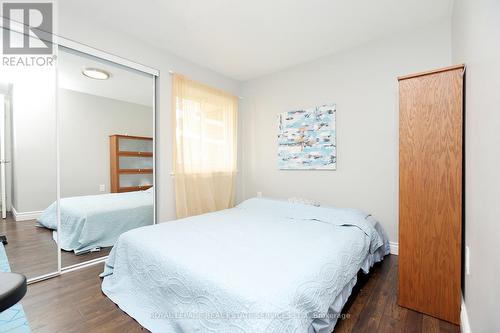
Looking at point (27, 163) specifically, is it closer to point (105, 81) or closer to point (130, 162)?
point (130, 162)

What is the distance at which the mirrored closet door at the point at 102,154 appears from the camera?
259 centimetres

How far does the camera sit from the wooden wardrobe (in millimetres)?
1540

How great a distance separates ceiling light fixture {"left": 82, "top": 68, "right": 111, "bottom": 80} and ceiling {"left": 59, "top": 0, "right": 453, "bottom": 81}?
0.56 meters

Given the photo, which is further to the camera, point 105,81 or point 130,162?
point 130,162

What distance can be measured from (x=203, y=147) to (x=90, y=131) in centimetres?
145

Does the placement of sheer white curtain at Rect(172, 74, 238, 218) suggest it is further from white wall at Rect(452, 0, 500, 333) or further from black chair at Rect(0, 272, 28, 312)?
white wall at Rect(452, 0, 500, 333)

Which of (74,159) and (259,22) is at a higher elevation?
(259,22)

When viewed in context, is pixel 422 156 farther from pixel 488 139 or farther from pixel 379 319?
pixel 379 319

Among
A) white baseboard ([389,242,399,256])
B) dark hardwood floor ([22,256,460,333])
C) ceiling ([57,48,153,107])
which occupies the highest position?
ceiling ([57,48,153,107])

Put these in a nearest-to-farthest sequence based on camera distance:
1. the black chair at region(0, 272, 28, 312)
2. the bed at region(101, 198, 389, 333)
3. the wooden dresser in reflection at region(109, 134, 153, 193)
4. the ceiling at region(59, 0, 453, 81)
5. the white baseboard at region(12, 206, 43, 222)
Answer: the black chair at region(0, 272, 28, 312)
the bed at region(101, 198, 389, 333)
the ceiling at region(59, 0, 453, 81)
the white baseboard at region(12, 206, 43, 222)
the wooden dresser in reflection at region(109, 134, 153, 193)

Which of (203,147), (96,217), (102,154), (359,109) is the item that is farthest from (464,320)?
(102,154)

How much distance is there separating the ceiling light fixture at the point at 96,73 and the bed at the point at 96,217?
4.83 feet

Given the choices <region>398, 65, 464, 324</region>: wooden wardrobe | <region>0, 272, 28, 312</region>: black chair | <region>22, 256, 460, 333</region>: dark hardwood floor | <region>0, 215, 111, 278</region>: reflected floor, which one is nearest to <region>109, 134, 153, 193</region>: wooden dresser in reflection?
<region>0, 215, 111, 278</region>: reflected floor

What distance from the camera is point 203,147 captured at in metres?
3.41
